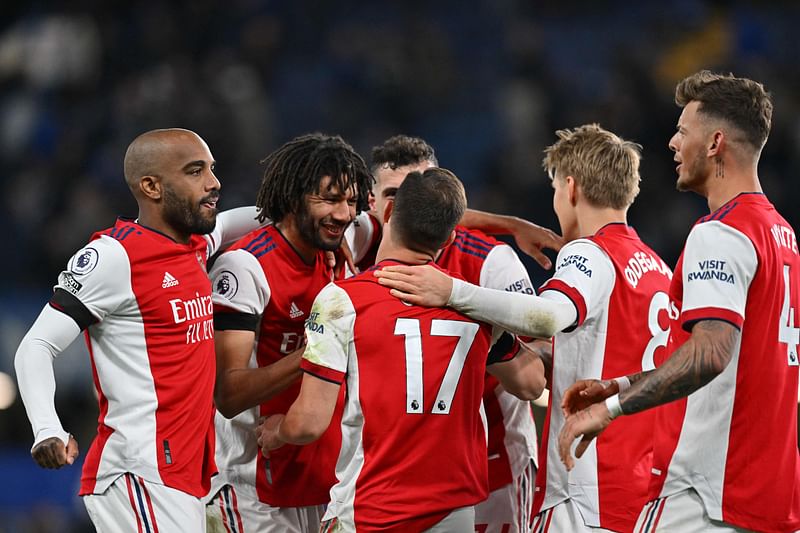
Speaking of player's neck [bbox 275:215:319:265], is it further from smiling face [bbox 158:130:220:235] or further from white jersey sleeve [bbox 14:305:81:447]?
white jersey sleeve [bbox 14:305:81:447]

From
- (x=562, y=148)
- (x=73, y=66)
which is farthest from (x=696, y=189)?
(x=73, y=66)

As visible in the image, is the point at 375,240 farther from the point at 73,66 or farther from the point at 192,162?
the point at 73,66

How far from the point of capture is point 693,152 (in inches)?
156

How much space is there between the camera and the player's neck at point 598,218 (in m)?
4.52

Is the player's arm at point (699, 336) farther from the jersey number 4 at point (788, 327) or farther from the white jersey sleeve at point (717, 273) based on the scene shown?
the jersey number 4 at point (788, 327)

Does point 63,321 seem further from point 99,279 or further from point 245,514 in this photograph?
point 245,514

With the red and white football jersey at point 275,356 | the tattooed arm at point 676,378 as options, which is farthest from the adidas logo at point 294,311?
the tattooed arm at point 676,378

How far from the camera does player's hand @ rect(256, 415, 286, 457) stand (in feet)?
13.4

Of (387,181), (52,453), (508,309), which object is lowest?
(52,453)

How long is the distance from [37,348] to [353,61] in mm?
9886

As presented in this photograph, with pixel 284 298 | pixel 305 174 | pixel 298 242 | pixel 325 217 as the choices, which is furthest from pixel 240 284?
pixel 305 174

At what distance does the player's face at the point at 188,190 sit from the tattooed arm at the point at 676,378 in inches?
67.3

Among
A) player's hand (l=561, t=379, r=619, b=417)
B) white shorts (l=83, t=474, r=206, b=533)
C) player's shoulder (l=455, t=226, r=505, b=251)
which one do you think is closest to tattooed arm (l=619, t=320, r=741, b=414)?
player's hand (l=561, t=379, r=619, b=417)

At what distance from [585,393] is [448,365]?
488mm
